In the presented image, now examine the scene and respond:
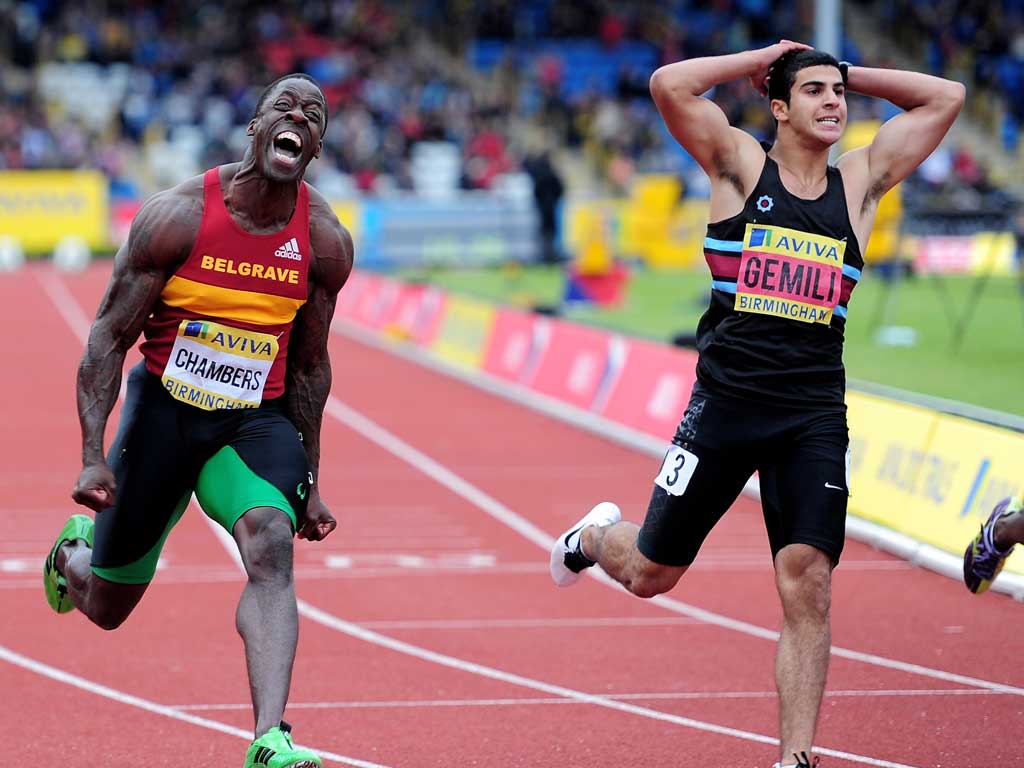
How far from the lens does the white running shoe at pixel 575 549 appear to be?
254 inches

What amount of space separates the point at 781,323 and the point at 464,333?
46.5ft

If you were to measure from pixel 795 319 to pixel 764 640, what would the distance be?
2.80 meters

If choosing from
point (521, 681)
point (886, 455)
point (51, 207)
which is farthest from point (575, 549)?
point (51, 207)

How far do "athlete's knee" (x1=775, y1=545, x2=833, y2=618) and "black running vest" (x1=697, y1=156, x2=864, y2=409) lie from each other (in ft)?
1.58

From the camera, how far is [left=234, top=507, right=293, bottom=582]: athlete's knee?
511 centimetres

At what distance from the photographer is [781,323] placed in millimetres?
5328

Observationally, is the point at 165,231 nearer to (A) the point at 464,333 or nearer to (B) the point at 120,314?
(B) the point at 120,314

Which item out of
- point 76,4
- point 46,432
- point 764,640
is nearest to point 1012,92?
point 76,4

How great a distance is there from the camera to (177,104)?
3900cm

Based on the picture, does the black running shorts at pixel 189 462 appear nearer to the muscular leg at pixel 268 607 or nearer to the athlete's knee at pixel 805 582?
the muscular leg at pixel 268 607

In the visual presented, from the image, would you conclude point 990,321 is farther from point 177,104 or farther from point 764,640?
point 177,104

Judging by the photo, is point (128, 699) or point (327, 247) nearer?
point (327, 247)

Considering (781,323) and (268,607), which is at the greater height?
(781,323)

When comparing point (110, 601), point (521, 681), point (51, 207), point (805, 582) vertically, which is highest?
point (805, 582)
